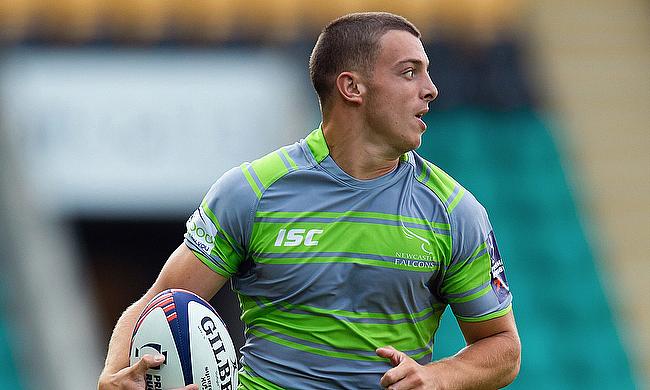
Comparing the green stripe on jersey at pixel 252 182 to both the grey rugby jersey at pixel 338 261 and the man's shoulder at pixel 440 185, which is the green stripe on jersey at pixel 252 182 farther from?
the man's shoulder at pixel 440 185

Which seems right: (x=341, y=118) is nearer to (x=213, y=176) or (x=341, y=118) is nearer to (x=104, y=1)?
(x=213, y=176)

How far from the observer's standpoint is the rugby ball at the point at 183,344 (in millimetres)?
3799

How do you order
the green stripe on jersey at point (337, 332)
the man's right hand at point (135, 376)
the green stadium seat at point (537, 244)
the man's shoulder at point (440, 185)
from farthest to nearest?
the green stadium seat at point (537, 244), the man's shoulder at point (440, 185), the green stripe on jersey at point (337, 332), the man's right hand at point (135, 376)

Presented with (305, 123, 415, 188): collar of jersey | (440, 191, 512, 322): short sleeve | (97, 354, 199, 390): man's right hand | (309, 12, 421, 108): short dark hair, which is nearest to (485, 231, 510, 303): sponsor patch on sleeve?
(440, 191, 512, 322): short sleeve

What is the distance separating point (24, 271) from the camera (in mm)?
10438

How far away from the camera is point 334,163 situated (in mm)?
4125

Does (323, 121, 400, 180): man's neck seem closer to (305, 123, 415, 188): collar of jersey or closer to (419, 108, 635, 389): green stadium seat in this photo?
(305, 123, 415, 188): collar of jersey

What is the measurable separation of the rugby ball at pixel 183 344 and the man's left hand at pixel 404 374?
457mm

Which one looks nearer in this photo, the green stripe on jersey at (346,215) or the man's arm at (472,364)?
the man's arm at (472,364)

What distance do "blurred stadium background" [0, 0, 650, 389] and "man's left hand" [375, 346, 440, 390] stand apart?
20.6 feet

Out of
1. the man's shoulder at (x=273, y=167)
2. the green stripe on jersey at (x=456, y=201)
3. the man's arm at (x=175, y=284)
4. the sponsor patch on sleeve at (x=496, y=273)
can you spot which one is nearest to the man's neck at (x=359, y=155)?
the man's shoulder at (x=273, y=167)

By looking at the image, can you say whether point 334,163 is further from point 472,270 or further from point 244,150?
point 244,150

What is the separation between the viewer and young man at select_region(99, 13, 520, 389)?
3967 millimetres

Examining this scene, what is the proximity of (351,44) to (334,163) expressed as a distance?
14.7 inches
